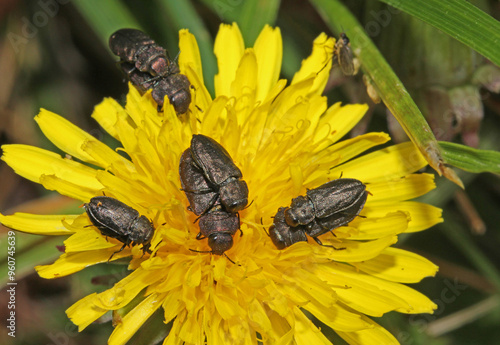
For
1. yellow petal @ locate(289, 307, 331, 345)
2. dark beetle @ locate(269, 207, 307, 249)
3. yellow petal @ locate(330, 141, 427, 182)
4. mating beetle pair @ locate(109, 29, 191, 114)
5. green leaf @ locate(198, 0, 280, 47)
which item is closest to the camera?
dark beetle @ locate(269, 207, 307, 249)

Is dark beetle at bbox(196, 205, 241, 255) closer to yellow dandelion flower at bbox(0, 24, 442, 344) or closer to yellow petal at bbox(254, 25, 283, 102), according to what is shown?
yellow dandelion flower at bbox(0, 24, 442, 344)

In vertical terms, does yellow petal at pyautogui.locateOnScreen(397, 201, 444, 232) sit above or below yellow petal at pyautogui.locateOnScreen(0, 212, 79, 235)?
above

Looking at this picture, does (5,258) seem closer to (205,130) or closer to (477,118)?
(205,130)


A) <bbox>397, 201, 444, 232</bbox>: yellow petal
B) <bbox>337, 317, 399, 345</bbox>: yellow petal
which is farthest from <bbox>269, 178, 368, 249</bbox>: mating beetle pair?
<bbox>337, 317, 399, 345</bbox>: yellow petal

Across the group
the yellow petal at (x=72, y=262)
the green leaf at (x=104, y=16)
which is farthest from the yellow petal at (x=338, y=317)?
the green leaf at (x=104, y=16)

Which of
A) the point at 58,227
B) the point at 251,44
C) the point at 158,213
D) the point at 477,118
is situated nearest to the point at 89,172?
the point at 58,227

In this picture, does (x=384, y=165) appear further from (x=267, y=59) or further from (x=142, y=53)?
(x=142, y=53)

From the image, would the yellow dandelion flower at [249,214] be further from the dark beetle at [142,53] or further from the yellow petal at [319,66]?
the dark beetle at [142,53]
